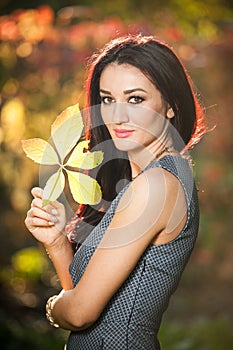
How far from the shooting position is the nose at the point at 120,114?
6.05 feet

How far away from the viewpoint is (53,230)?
187 cm

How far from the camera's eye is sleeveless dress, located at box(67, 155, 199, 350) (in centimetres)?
180

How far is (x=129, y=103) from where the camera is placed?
1.84 metres

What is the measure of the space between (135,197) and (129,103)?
0.25m

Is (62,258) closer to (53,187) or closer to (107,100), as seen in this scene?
(53,187)

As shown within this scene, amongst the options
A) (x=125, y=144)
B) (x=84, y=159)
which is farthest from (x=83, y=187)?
(x=125, y=144)

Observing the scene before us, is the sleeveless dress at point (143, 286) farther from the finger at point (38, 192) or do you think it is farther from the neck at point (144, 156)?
the finger at point (38, 192)

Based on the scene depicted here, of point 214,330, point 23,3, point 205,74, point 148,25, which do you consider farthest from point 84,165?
point 23,3

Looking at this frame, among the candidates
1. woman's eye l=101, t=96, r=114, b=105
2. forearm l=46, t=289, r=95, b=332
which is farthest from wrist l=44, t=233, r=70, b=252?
woman's eye l=101, t=96, r=114, b=105

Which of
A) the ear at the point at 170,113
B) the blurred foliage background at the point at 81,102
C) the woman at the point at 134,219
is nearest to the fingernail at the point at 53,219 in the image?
the woman at the point at 134,219

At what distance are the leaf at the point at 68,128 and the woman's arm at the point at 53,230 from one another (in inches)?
4.7

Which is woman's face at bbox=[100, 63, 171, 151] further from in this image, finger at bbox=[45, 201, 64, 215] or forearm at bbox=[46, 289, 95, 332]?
forearm at bbox=[46, 289, 95, 332]

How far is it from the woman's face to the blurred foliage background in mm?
3315

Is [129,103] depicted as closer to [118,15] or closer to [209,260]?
[118,15]
